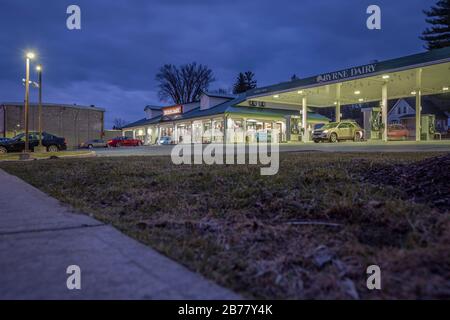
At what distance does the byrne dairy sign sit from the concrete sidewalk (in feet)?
72.7

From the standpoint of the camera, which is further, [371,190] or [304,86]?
[304,86]

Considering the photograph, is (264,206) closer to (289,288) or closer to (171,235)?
(171,235)

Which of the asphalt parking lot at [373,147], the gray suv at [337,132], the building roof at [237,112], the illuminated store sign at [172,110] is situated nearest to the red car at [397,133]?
the gray suv at [337,132]

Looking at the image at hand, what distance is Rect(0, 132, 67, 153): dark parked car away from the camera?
79.9 feet

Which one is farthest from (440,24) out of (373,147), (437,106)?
(373,147)

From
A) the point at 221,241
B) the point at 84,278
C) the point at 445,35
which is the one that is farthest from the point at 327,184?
the point at 445,35

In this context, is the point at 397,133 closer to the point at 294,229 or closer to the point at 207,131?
the point at 207,131

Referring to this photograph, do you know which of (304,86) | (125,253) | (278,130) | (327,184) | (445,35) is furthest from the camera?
(445,35)

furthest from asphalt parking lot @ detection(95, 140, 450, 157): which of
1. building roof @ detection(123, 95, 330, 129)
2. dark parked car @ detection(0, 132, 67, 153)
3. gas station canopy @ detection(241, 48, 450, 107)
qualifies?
building roof @ detection(123, 95, 330, 129)

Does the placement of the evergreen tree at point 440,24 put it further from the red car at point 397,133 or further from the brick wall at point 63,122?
the brick wall at point 63,122

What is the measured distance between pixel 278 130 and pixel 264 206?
37410 millimetres

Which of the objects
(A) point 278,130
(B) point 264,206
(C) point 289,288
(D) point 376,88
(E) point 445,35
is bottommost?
(C) point 289,288

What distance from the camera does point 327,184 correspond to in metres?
5.05

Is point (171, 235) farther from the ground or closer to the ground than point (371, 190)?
closer to the ground
